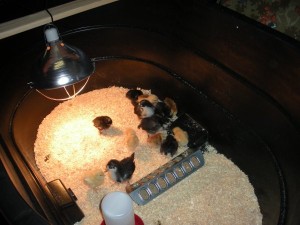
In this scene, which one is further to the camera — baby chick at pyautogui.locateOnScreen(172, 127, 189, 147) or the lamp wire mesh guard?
baby chick at pyautogui.locateOnScreen(172, 127, 189, 147)

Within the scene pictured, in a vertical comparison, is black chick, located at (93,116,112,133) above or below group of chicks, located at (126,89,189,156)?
above

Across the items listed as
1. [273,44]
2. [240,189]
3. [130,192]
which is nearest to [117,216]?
[130,192]

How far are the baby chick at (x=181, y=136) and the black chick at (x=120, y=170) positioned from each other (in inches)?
17.4

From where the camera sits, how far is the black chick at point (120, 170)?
1.96m

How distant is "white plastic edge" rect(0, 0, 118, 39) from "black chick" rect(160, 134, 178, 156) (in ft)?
3.69

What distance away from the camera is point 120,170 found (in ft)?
6.48

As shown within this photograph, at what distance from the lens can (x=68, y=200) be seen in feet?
6.09

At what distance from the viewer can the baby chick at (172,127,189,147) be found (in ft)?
7.30

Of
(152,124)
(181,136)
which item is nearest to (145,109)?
(152,124)

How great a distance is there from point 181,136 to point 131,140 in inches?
15.2

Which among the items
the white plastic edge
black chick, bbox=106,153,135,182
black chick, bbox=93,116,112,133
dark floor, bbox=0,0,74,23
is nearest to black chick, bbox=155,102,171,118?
black chick, bbox=93,116,112,133

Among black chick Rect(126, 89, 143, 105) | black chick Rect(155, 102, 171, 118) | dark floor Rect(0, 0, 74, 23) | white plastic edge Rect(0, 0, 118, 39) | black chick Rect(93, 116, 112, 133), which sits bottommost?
black chick Rect(155, 102, 171, 118)

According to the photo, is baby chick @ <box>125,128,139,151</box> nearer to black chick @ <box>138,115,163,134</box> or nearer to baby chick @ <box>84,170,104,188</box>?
black chick @ <box>138,115,163,134</box>

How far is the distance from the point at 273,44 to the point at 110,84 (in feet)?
5.48
